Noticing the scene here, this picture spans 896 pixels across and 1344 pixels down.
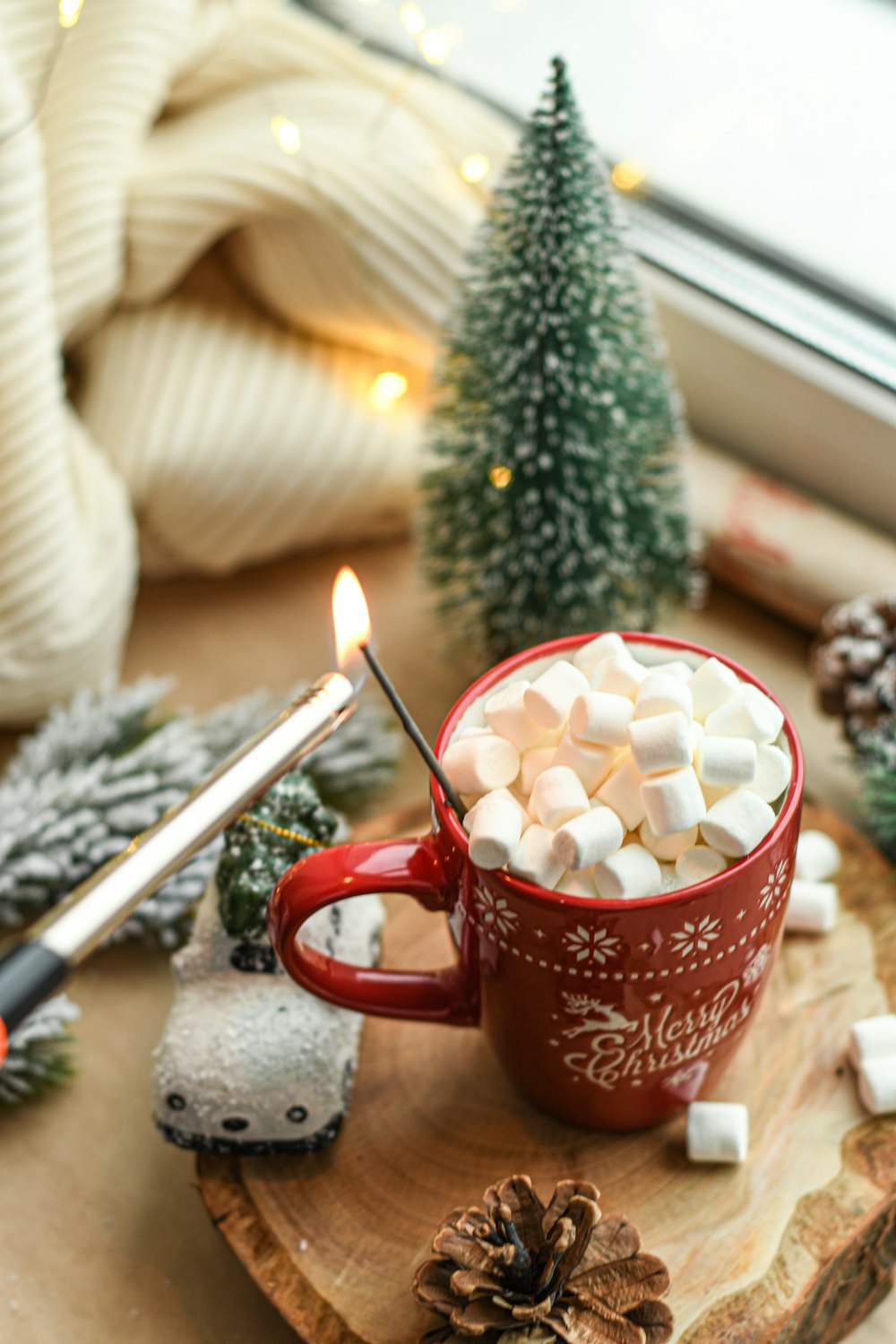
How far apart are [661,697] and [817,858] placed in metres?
0.25

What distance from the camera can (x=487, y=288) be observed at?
722mm

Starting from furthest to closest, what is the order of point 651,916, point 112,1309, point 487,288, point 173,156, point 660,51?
1. point 660,51
2. point 173,156
3. point 487,288
4. point 112,1309
5. point 651,916

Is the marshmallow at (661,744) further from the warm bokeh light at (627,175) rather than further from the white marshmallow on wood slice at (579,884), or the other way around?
the warm bokeh light at (627,175)

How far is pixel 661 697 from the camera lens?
A: 47 cm

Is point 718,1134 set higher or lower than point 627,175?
lower

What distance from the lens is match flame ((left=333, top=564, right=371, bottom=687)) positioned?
1.53 feet

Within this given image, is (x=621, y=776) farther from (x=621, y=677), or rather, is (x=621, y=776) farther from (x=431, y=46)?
(x=431, y=46)

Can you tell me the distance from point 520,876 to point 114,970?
0.38m

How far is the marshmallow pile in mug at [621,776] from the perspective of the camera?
0.45 metres

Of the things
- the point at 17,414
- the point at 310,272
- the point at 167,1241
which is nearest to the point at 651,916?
the point at 167,1241

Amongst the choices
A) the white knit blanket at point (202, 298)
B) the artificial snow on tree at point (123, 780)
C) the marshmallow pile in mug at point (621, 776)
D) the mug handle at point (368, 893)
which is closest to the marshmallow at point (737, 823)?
the marshmallow pile in mug at point (621, 776)

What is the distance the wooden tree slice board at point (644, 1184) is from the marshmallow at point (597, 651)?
0.22m

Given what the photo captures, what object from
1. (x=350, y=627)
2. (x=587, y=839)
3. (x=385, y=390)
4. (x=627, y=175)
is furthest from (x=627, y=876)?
(x=627, y=175)

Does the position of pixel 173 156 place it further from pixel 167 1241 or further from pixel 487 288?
pixel 167 1241
